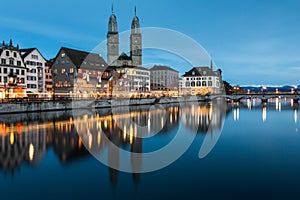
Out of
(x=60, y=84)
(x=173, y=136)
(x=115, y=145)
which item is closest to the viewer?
(x=115, y=145)

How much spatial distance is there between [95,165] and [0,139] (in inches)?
418

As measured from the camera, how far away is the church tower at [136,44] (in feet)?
379

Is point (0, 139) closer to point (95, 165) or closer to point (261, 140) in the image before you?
point (95, 165)

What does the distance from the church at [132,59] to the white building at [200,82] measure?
2556 cm

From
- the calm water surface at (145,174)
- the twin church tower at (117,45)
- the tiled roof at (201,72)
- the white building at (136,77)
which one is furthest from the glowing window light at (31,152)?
the tiled roof at (201,72)

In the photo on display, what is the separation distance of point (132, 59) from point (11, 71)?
67559 mm

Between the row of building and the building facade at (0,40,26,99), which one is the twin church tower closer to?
the row of building

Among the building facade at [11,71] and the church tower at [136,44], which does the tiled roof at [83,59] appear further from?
the church tower at [136,44]

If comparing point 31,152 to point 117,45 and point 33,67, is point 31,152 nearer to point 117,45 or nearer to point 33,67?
point 33,67

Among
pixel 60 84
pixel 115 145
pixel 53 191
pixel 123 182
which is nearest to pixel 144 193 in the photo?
pixel 123 182

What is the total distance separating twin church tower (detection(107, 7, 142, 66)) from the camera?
357 feet

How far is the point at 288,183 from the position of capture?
32.7 feet

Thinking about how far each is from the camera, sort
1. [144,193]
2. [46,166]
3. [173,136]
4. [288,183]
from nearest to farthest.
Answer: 1. [144,193]
2. [288,183]
3. [46,166]
4. [173,136]

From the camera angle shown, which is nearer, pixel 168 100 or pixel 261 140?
pixel 261 140
